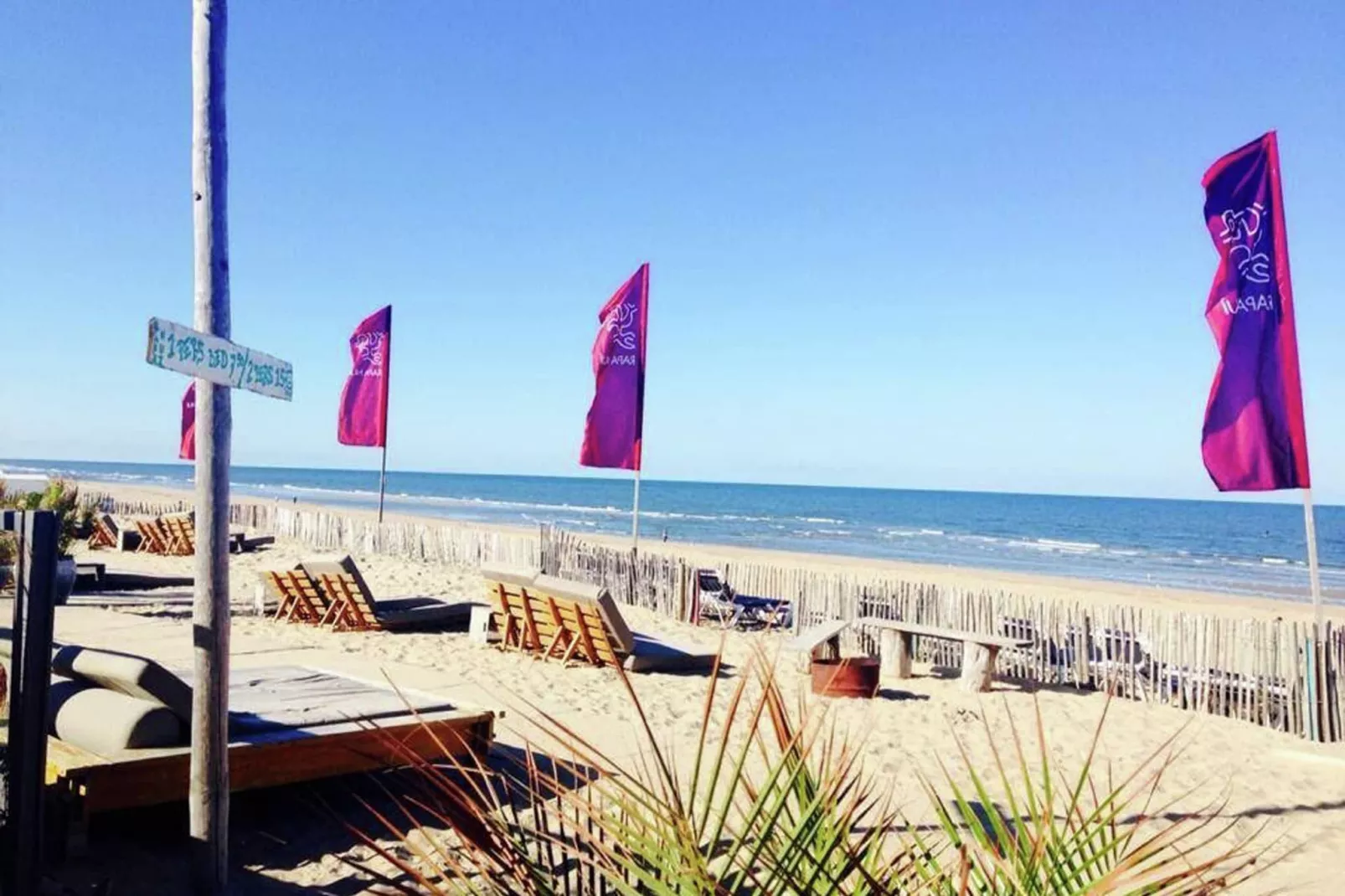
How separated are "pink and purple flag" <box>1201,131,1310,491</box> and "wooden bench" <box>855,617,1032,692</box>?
264 centimetres

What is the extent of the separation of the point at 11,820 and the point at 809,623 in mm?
9486

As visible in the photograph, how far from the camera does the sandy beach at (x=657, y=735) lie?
4.20 meters

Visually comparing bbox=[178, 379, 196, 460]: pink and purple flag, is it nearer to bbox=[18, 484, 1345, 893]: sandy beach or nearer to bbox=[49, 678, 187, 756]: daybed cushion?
bbox=[18, 484, 1345, 893]: sandy beach

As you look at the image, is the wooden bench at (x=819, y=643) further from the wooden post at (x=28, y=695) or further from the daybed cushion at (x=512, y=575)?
the wooden post at (x=28, y=695)

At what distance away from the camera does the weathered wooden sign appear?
2992mm

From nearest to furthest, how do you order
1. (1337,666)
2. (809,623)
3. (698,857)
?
(698,857), (1337,666), (809,623)

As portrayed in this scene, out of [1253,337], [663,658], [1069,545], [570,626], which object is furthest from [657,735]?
[1069,545]

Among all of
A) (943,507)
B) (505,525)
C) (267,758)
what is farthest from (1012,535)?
(267,758)

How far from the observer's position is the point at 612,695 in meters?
8.07

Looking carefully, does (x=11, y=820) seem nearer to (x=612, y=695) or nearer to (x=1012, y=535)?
(x=612, y=695)

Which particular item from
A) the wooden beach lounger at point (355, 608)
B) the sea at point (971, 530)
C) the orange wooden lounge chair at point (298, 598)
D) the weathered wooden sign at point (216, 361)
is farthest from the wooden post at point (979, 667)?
the sea at point (971, 530)

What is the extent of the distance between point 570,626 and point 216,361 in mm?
6329

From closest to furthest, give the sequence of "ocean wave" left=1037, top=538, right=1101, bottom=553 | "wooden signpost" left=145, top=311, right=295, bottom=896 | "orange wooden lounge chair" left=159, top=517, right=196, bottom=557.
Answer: "wooden signpost" left=145, top=311, right=295, bottom=896 → "orange wooden lounge chair" left=159, top=517, right=196, bottom=557 → "ocean wave" left=1037, top=538, right=1101, bottom=553

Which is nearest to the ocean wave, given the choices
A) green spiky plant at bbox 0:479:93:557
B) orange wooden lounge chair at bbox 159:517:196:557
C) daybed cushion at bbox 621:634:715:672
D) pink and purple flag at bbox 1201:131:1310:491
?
orange wooden lounge chair at bbox 159:517:196:557
